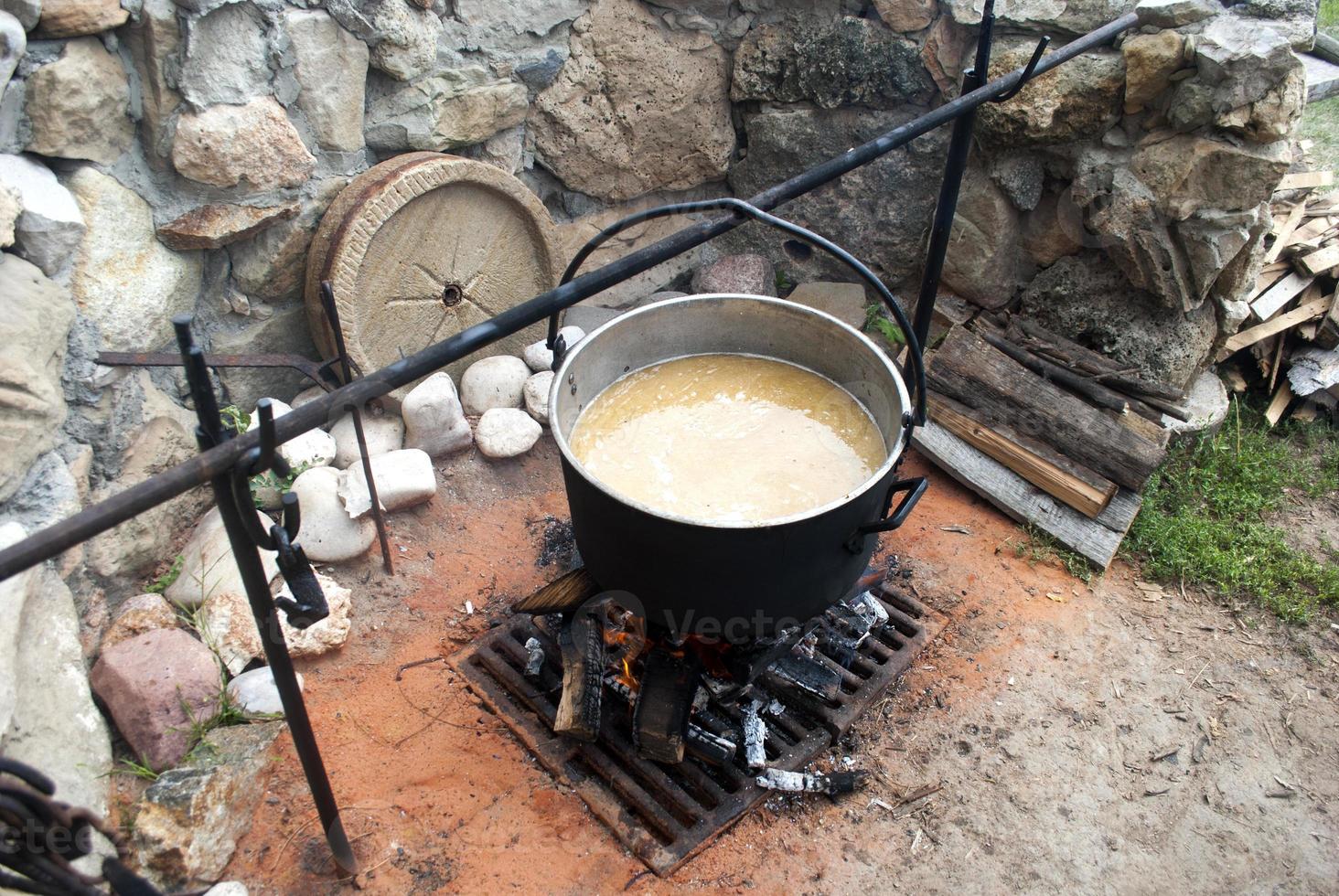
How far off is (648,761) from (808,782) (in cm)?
51

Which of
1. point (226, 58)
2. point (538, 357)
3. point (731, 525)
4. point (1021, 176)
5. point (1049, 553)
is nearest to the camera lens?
point (731, 525)

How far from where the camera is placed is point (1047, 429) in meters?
4.09

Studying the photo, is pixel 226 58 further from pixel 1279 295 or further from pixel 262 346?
pixel 1279 295

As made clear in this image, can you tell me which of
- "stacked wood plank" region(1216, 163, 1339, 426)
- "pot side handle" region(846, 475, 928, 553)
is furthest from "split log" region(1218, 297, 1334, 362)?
"pot side handle" region(846, 475, 928, 553)

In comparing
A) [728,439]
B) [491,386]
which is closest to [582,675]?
[728,439]

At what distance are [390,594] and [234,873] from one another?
1.18m

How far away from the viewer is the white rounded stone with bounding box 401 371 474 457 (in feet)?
13.0

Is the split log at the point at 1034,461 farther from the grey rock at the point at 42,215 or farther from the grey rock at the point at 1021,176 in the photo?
the grey rock at the point at 42,215

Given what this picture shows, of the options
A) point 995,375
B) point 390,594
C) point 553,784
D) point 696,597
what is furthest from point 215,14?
point 995,375

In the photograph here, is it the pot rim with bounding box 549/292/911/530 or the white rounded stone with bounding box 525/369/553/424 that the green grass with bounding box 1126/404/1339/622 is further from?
the white rounded stone with bounding box 525/369/553/424

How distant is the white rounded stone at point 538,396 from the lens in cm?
433

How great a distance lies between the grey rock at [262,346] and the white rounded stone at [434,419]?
1.69 ft

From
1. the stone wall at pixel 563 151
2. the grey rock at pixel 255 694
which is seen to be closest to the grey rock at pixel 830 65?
the stone wall at pixel 563 151

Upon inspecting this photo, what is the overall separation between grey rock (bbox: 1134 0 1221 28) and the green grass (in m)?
1.90
